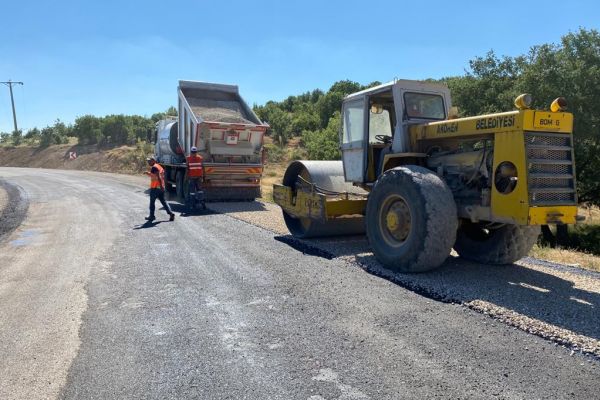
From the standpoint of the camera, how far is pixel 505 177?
17.4 feet

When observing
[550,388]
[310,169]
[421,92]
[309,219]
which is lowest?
[550,388]

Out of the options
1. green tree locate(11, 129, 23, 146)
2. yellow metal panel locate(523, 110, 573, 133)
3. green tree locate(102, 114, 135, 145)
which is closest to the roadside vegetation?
yellow metal panel locate(523, 110, 573, 133)

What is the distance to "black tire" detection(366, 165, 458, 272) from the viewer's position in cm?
557

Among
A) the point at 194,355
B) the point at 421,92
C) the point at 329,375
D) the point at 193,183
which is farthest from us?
the point at 193,183

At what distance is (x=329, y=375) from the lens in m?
3.45

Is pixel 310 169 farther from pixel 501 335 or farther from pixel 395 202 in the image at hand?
pixel 501 335

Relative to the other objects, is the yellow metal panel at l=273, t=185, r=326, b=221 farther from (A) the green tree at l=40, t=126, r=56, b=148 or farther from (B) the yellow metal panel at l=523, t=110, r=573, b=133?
(A) the green tree at l=40, t=126, r=56, b=148

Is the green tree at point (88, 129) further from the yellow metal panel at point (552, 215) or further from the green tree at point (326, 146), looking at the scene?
the yellow metal panel at point (552, 215)

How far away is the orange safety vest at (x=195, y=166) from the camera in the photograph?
1335 centimetres

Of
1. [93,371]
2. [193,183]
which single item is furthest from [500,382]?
[193,183]

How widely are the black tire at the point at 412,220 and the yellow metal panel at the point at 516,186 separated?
531mm

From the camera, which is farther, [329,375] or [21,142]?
[21,142]

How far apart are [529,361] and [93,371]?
329cm

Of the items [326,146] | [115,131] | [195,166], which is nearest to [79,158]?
[115,131]
